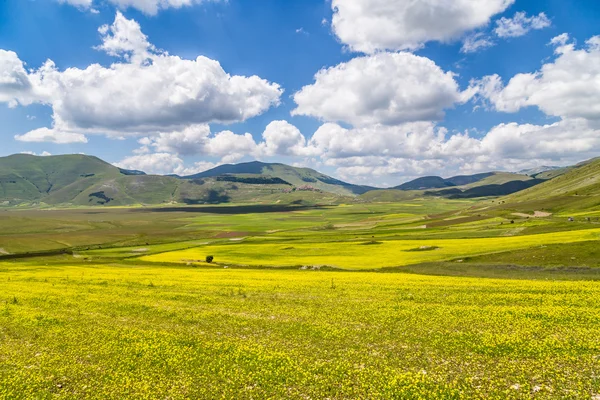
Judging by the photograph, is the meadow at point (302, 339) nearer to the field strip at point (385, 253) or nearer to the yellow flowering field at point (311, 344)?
the yellow flowering field at point (311, 344)

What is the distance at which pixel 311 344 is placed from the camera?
84.9ft

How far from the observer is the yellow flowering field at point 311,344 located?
19375mm

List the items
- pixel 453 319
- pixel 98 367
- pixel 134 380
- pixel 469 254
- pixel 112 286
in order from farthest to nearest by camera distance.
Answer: pixel 469 254 → pixel 112 286 → pixel 453 319 → pixel 98 367 → pixel 134 380

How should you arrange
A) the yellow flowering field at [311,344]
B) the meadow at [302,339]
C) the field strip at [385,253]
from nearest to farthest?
the yellow flowering field at [311,344]
the meadow at [302,339]
the field strip at [385,253]

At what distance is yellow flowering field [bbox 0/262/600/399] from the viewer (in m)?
19.4

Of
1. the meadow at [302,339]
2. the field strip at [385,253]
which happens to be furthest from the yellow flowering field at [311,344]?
the field strip at [385,253]

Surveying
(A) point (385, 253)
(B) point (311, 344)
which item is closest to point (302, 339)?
(B) point (311, 344)

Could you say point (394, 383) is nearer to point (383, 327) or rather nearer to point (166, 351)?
point (383, 327)

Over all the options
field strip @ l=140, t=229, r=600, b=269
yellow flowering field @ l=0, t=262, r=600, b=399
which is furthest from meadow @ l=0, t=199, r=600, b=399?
field strip @ l=140, t=229, r=600, b=269

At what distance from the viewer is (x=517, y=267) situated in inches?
2500

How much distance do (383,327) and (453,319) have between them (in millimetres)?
6147

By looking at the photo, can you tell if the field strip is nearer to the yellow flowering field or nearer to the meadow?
the meadow

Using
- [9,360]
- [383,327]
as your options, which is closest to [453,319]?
[383,327]

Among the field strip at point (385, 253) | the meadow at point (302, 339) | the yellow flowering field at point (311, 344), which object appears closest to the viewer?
the yellow flowering field at point (311, 344)
